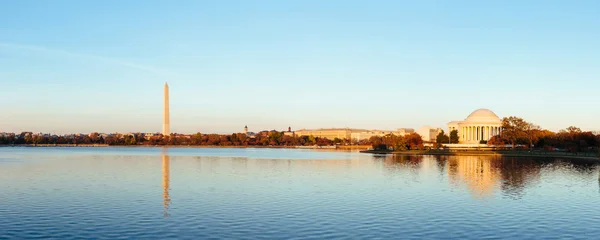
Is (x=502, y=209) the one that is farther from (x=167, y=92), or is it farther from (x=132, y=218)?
(x=167, y=92)

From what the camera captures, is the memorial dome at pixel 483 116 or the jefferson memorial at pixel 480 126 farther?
the memorial dome at pixel 483 116

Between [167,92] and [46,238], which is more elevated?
[167,92]

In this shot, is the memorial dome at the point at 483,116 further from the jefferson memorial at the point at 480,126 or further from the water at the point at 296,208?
the water at the point at 296,208

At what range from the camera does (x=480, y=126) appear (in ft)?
545

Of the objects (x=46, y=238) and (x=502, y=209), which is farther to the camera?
(x=502, y=209)

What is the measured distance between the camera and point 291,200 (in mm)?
31312

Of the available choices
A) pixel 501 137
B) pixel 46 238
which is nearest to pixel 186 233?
pixel 46 238

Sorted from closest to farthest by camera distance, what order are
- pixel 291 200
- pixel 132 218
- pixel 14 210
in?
pixel 132 218, pixel 14 210, pixel 291 200

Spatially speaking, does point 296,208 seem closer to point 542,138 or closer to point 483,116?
point 542,138

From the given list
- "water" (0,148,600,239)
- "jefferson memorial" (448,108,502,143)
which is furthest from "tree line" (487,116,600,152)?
"water" (0,148,600,239)

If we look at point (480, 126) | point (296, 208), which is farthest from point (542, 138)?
point (296, 208)

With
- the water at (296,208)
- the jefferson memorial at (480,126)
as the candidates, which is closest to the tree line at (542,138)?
the jefferson memorial at (480,126)

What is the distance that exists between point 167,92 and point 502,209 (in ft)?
558

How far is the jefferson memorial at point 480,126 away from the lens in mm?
166000
